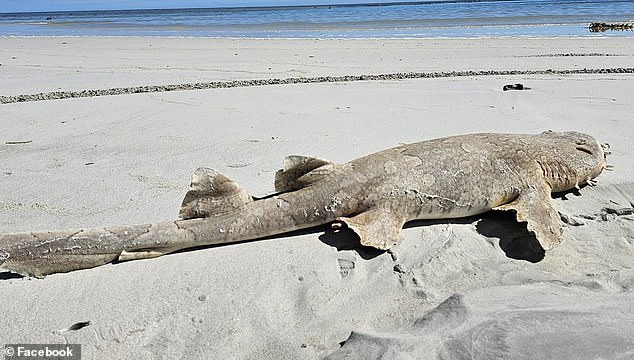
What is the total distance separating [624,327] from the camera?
9.25 ft

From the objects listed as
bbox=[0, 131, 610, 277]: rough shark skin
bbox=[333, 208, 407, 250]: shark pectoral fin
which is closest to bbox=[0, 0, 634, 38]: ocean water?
bbox=[0, 131, 610, 277]: rough shark skin

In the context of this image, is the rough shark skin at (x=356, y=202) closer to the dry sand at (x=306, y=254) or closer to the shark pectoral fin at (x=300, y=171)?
the shark pectoral fin at (x=300, y=171)

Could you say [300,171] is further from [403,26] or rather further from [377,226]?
[403,26]

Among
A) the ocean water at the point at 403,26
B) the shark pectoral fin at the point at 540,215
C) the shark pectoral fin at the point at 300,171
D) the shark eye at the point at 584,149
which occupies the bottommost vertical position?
the shark pectoral fin at the point at 540,215

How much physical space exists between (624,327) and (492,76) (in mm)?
8864

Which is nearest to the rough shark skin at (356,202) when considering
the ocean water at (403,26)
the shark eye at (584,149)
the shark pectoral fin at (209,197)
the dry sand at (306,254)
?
the shark pectoral fin at (209,197)

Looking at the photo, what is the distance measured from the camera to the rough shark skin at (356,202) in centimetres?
368

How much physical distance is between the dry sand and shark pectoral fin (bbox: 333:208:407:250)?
92 mm

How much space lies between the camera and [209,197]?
3980 mm

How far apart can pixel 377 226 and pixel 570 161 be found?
207 centimetres

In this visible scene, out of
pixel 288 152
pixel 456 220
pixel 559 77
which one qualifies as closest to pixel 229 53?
pixel 559 77

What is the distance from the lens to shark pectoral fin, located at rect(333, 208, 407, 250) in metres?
3.95

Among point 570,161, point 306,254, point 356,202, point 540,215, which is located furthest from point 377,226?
point 570,161

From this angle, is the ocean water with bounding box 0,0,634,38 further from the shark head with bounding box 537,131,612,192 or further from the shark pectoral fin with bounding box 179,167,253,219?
the shark pectoral fin with bounding box 179,167,253,219
